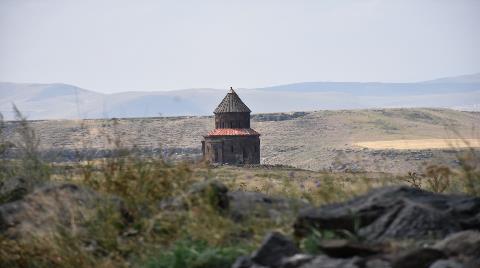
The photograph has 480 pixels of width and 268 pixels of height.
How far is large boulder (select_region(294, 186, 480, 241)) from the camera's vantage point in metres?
6.19

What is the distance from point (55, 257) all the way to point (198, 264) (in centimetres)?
162

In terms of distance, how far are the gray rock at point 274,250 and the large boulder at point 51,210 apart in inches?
78.9

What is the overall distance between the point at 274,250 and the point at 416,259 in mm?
1120

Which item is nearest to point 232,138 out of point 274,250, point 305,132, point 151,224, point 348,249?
point 151,224

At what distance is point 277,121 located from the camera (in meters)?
158

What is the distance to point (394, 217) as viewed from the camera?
6.34m

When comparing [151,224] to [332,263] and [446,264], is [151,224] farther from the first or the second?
[446,264]

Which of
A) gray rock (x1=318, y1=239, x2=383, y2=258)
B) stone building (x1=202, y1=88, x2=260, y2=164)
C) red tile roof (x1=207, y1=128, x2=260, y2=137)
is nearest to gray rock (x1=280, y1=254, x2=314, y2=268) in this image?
gray rock (x1=318, y1=239, x2=383, y2=258)

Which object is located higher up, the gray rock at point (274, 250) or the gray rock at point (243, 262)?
the gray rock at point (274, 250)

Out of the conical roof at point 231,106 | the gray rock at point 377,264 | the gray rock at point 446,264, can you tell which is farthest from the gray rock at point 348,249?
the conical roof at point 231,106

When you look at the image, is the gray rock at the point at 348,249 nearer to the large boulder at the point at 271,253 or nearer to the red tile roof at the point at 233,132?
the large boulder at the point at 271,253

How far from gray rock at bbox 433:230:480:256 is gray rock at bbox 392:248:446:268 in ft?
0.74

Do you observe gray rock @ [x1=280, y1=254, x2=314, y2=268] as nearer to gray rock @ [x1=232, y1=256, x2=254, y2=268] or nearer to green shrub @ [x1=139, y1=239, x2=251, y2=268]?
gray rock @ [x1=232, y1=256, x2=254, y2=268]

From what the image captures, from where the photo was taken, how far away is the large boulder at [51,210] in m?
7.34
